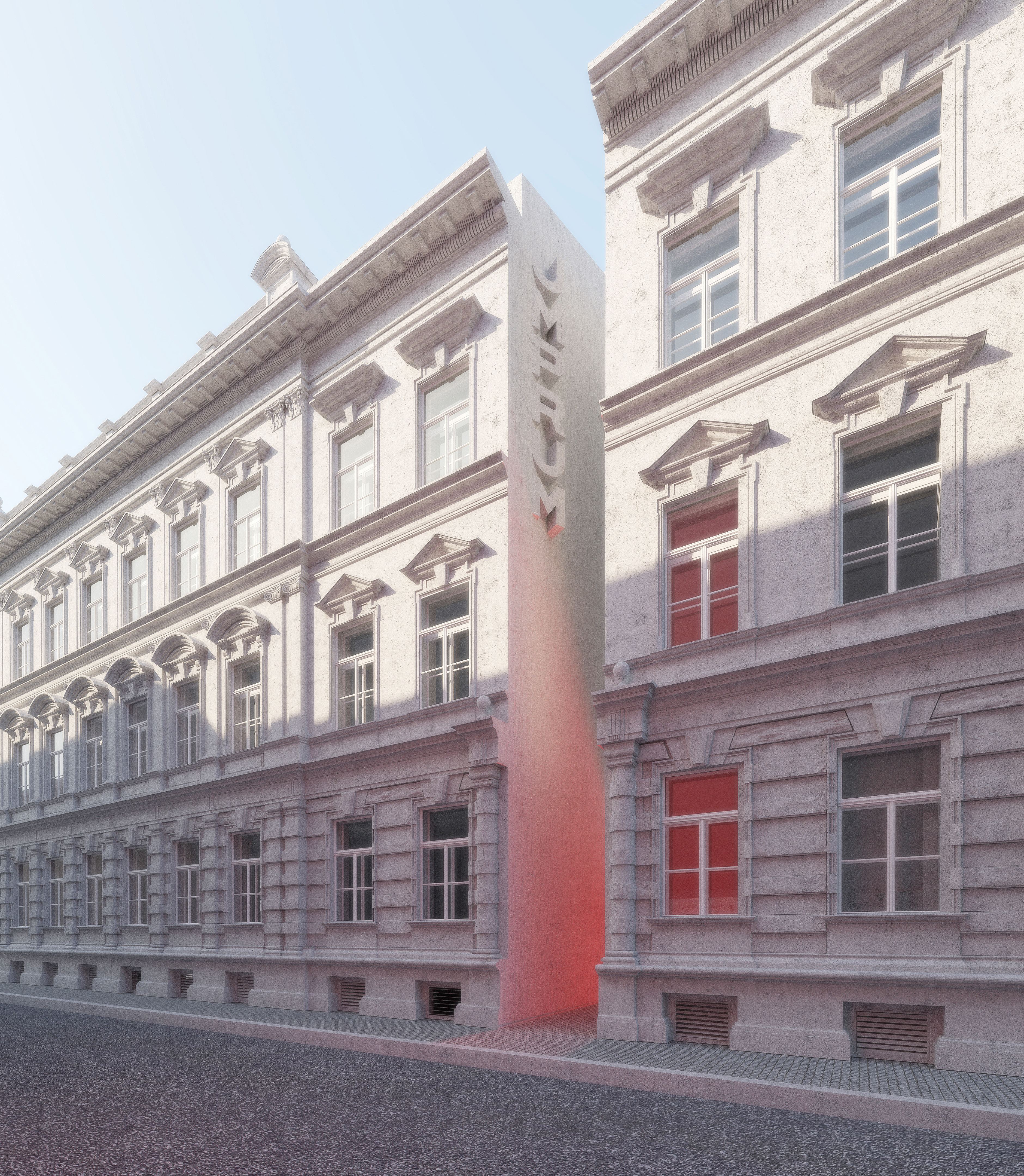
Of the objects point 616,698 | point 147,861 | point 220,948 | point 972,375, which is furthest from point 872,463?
point 147,861

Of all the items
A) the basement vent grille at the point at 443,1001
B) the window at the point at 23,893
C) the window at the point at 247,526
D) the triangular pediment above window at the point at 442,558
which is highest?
the window at the point at 247,526

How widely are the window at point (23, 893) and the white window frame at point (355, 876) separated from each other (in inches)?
633

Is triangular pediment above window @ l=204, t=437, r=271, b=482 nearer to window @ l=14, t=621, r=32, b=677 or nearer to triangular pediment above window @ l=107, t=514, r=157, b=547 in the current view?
triangular pediment above window @ l=107, t=514, r=157, b=547

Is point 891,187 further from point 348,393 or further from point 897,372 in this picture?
point 348,393

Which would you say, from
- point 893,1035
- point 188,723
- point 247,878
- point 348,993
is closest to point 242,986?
point 247,878

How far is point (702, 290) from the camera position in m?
14.6

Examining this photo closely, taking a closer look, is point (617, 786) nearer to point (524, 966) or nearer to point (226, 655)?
point (524, 966)

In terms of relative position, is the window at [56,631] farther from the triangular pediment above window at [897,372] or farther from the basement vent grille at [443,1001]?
the triangular pediment above window at [897,372]

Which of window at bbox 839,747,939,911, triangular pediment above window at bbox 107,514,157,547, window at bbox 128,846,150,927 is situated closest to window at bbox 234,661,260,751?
window at bbox 128,846,150,927

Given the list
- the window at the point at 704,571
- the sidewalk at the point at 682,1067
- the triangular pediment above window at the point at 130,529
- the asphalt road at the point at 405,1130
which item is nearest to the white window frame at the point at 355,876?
the sidewalk at the point at 682,1067

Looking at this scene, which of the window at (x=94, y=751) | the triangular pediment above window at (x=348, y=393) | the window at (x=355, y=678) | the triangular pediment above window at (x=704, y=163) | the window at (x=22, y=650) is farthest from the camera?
the window at (x=22, y=650)

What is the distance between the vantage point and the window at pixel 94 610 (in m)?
27.5

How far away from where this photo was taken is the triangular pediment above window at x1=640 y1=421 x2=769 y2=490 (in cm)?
1329

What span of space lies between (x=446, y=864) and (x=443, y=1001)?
2.32 m
